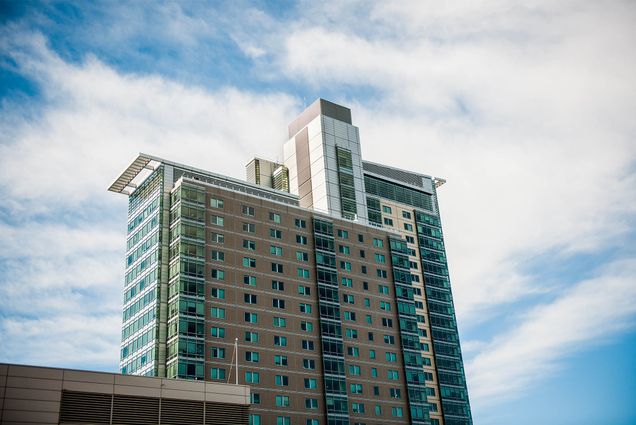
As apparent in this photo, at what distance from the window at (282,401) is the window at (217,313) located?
15.0 m

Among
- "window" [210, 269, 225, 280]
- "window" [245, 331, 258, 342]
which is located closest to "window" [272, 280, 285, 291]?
"window" [210, 269, 225, 280]

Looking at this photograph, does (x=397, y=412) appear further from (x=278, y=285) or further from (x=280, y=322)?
(x=278, y=285)

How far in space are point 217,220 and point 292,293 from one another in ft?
57.3

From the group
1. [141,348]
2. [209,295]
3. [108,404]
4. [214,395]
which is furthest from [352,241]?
[108,404]

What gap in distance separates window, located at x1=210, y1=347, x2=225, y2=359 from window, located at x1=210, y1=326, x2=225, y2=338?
1.97 meters

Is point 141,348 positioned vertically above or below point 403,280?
below

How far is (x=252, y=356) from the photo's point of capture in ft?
354

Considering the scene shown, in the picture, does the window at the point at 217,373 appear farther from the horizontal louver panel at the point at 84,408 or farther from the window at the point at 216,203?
the horizontal louver panel at the point at 84,408

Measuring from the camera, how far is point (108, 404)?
232ft

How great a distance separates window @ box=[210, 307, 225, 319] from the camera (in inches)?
4245

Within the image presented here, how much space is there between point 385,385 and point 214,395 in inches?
2040

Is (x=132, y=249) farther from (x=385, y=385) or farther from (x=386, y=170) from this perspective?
(x=386, y=170)

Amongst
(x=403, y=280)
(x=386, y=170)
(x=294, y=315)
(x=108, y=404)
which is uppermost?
(x=386, y=170)

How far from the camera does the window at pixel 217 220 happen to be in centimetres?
11600
